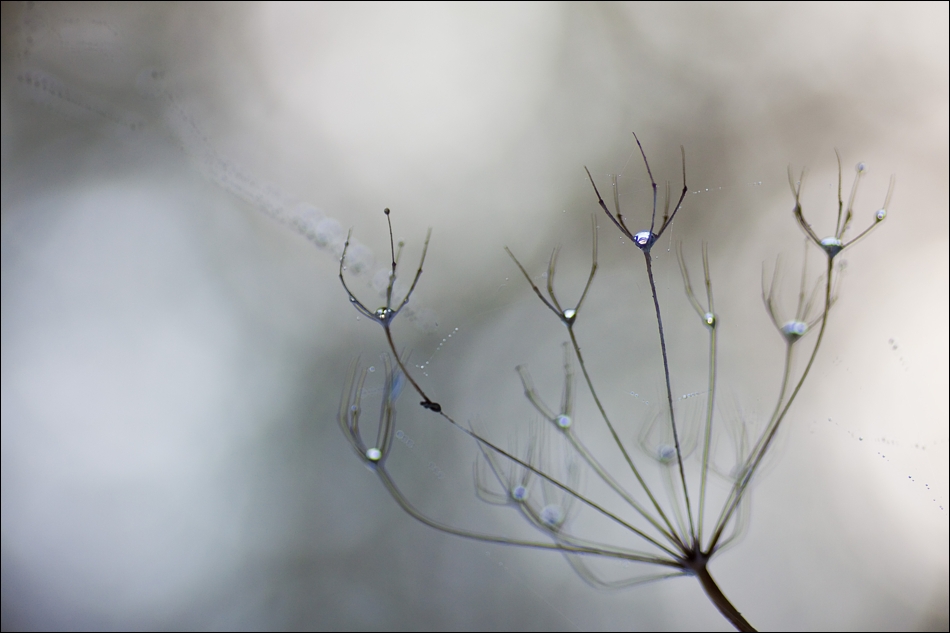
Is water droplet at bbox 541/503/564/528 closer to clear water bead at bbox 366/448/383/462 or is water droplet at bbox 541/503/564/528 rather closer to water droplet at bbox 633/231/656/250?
clear water bead at bbox 366/448/383/462

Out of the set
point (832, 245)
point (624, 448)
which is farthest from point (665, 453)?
point (832, 245)

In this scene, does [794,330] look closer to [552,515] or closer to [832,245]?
[832,245]

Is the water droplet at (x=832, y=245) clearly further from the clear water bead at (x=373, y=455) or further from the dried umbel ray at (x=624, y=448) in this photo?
the clear water bead at (x=373, y=455)

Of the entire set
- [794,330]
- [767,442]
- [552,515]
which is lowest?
[552,515]

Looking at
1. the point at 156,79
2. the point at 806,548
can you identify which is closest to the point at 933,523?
the point at 806,548

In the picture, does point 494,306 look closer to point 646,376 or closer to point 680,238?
point 646,376

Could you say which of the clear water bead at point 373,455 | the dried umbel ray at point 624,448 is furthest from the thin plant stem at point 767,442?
the clear water bead at point 373,455
